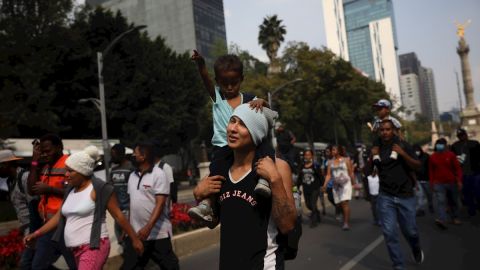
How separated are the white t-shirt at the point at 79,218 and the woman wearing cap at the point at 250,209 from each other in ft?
5.72

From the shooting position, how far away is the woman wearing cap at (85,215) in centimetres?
367

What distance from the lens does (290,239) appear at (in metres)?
2.37

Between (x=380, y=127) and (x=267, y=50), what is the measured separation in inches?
1594

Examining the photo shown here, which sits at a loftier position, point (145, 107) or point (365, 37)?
point (365, 37)

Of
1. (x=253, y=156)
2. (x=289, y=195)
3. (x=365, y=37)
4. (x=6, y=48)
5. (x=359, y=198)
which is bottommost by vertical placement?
(x=359, y=198)

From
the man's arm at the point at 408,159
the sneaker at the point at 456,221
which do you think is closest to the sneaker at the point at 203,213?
the man's arm at the point at 408,159

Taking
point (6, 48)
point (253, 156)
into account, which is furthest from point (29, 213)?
point (6, 48)

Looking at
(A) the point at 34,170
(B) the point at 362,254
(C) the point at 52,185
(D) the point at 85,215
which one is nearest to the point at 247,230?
(D) the point at 85,215

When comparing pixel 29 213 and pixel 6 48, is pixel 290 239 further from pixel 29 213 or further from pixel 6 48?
pixel 6 48

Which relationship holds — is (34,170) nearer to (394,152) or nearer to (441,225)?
(394,152)

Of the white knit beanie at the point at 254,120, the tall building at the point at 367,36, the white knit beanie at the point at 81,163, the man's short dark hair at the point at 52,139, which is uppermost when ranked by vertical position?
the tall building at the point at 367,36

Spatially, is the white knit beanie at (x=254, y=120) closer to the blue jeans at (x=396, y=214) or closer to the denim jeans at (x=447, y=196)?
the blue jeans at (x=396, y=214)

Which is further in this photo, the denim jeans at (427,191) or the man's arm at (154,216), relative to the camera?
the denim jeans at (427,191)

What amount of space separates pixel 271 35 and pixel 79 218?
4233 centimetres
